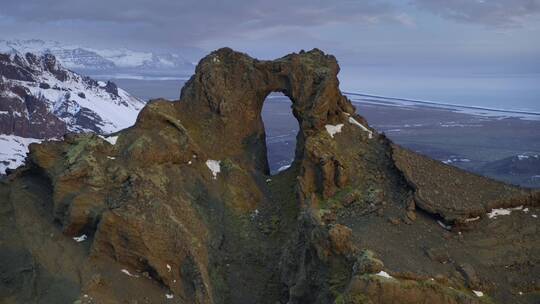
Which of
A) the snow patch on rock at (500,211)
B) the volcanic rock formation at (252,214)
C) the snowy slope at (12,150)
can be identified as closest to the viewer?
the volcanic rock formation at (252,214)

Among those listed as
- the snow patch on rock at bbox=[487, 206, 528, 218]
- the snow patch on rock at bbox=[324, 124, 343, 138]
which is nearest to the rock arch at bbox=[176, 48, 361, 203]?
the snow patch on rock at bbox=[324, 124, 343, 138]

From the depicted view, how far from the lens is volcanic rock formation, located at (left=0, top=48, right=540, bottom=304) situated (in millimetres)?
28797

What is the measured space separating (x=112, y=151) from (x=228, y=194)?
8.97 metres

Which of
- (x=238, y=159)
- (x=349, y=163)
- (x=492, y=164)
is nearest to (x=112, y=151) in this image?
(x=238, y=159)

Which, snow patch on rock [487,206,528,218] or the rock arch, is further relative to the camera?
the rock arch

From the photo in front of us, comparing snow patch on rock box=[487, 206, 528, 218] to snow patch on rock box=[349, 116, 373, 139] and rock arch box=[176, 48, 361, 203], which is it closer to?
snow patch on rock box=[349, 116, 373, 139]

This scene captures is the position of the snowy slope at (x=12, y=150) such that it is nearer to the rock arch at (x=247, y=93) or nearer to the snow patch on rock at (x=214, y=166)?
the rock arch at (x=247, y=93)

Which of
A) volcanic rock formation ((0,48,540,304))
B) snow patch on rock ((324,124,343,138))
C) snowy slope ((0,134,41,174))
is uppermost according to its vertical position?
snow patch on rock ((324,124,343,138))

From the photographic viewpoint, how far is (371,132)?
43.0 m

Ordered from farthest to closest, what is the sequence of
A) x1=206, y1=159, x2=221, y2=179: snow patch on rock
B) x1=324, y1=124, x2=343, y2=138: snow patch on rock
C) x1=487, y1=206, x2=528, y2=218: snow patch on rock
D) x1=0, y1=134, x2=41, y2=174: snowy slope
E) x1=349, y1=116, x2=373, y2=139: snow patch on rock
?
x1=0, y1=134, x2=41, y2=174: snowy slope
x1=206, y1=159, x2=221, y2=179: snow patch on rock
x1=349, y1=116, x2=373, y2=139: snow patch on rock
x1=324, y1=124, x2=343, y2=138: snow patch on rock
x1=487, y1=206, x2=528, y2=218: snow patch on rock

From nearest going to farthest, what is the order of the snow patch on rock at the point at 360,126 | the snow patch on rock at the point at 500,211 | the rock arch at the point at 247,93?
the snow patch on rock at the point at 500,211
the snow patch on rock at the point at 360,126
the rock arch at the point at 247,93

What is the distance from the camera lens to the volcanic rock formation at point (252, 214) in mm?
28797

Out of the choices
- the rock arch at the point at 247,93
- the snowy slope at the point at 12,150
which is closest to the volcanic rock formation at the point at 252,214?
the rock arch at the point at 247,93

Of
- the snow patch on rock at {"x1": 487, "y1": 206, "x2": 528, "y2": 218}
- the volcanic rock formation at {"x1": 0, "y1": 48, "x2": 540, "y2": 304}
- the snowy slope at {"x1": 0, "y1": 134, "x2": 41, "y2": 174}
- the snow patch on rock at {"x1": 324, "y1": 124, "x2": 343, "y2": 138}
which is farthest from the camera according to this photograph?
the snowy slope at {"x1": 0, "y1": 134, "x2": 41, "y2": 174}
